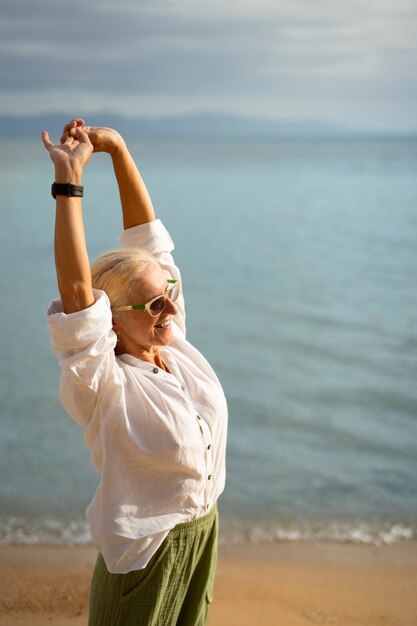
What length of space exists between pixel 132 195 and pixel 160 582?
798mm

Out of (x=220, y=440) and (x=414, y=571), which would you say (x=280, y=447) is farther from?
(x=220, y=440)

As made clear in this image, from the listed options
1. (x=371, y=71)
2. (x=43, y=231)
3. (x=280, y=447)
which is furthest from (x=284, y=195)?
(x=371, y=71)

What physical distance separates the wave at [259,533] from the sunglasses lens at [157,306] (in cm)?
208

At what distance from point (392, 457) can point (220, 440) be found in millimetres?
2970

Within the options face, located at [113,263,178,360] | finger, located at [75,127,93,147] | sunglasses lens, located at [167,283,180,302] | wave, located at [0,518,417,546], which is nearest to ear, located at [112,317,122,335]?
face, located at [113,263,178,360]

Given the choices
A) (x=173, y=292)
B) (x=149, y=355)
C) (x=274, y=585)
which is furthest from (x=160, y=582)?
(x=274, y=585)

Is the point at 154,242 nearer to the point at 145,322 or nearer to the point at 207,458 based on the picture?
the point at 145,322

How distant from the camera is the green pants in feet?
6.62

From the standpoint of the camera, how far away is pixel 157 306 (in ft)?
6.64

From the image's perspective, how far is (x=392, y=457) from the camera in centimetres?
492

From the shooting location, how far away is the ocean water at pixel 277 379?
434 centimetres

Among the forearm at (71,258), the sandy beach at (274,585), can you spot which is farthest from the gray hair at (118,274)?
the sandy beach at (274,585)

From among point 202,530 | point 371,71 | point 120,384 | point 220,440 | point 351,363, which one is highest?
point 120,384

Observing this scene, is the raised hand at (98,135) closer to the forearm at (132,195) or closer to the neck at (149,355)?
the forearm at (132,195)
